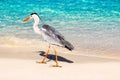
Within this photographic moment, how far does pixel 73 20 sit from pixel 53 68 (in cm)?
765

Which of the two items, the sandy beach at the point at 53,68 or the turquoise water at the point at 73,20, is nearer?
the sandy beach at the point at 53,68

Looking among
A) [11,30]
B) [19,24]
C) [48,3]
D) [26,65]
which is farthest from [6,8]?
[26,65]

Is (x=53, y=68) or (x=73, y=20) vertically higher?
(x=73, y=20)

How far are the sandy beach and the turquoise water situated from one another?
128 centimetres

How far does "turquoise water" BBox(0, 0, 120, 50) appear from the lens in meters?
13.6

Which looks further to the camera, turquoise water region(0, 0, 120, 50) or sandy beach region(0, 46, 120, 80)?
turquoise water region(0, 0, 120, 50)

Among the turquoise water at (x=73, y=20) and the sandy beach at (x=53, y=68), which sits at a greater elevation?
the turquoise water at (x=73, y=20)

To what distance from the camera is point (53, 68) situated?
9875 mm

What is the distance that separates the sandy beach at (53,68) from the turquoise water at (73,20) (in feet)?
4.20

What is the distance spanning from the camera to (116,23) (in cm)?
1673

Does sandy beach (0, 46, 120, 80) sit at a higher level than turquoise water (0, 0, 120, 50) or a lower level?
lower

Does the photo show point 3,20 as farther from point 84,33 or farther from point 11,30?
point 84,33

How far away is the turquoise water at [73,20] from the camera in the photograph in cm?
1362

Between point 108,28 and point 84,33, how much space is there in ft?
4.25
